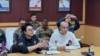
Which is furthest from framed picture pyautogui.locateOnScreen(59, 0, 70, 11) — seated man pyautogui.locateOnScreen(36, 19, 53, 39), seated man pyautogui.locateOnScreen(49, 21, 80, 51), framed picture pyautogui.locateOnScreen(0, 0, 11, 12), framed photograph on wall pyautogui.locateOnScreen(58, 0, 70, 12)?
seated man pyautogui.locateOnScreen(49, 21, 80, 51)

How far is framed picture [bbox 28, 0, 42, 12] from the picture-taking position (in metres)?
9.06

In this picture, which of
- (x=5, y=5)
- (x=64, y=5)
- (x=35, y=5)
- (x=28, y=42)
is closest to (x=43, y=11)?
(x=35, y=5)

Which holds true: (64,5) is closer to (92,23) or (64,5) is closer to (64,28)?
(92,23)

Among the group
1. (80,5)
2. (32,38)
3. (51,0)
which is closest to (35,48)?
(32,38)

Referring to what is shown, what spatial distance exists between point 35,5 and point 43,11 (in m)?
0.36

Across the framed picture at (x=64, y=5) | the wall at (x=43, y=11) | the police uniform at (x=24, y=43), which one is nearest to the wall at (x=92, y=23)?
the wall at (x=43, y=11)

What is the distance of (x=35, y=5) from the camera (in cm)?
912

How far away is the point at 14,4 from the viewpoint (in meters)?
8.86

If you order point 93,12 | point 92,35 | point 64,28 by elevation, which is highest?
point 93,12

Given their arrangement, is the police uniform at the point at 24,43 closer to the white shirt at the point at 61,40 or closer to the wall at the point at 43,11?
the white shirt at the point at 61,40

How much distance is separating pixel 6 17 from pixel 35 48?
435 cm

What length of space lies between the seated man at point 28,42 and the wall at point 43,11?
376 centimetres

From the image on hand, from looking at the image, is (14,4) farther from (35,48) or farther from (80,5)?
(35,48)

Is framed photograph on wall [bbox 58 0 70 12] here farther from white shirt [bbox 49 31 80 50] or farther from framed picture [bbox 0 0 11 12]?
white shirt [bbox 49 31 80 50]
